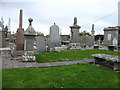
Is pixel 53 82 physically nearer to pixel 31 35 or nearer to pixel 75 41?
pixel 31 35

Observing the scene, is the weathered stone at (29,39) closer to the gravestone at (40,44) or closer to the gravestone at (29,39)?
the gravestone at (29,39)

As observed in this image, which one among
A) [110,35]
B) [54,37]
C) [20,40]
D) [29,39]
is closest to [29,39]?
[29,39]

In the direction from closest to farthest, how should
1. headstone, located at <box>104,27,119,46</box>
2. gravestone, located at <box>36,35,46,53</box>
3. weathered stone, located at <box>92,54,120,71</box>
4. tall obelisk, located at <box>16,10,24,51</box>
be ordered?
weathered stone, located at <box>92,54,120,71</box> → tall obelisk, located at <box>16,10,24,51</box> → gravestone, located at <box>36,35,46,53</box> → headstone, located at <box>104,27,119,46</box>

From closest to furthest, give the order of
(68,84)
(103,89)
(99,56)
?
(103,89)
(68,84)
(99,56)

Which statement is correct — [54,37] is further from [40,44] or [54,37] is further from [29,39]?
[29,39]

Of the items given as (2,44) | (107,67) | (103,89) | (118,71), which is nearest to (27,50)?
(107,67)

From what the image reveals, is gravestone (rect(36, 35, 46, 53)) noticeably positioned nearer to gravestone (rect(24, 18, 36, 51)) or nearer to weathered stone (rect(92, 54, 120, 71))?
gravestone (rect(24, 18, 36, 51))

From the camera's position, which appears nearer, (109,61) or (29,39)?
(109,61)

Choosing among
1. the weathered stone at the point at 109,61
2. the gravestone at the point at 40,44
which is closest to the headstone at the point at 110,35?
the gravestone at the point at 40,44

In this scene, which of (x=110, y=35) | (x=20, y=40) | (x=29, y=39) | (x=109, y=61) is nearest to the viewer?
(x=109, y=61)

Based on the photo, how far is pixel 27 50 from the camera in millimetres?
9742

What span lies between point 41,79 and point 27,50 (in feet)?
16.8

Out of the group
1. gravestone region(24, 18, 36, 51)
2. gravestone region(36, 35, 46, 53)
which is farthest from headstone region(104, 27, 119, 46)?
gravestone region(24, 18, 36, 51)

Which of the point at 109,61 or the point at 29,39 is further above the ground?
the point at 29,39
